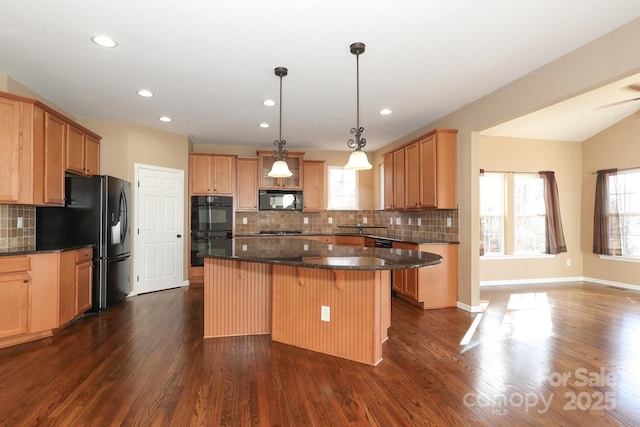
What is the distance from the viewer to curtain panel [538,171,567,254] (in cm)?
599

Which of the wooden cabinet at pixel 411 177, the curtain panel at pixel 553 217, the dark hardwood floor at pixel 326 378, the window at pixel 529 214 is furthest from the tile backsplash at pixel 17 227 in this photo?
the curtain panel at pixel 553 217

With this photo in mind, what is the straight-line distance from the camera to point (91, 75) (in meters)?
3.33

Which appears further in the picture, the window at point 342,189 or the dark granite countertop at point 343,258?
the window at point 342,189

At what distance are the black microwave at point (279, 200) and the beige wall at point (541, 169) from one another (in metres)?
3.46

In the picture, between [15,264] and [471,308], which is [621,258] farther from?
[15,264]

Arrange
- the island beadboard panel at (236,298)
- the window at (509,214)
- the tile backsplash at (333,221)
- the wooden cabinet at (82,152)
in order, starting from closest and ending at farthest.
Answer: the island beadboard panel at (236,298) → the wooden cabinet at (82,152) → the tile backsplash at (333,221) → the window at (509,214)

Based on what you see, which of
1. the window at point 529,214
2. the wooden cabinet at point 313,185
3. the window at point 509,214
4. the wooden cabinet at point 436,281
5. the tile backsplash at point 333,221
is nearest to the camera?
the wooden cabinet at point 436,281

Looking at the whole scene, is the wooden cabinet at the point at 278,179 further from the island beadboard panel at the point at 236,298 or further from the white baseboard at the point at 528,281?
the white baseboard at the point at 528,281

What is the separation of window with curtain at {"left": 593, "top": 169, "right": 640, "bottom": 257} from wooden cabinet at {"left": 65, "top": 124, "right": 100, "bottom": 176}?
8.25 meters

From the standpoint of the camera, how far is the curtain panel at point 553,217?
599 centimetres

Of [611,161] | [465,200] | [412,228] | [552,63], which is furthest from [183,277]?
[611,161]

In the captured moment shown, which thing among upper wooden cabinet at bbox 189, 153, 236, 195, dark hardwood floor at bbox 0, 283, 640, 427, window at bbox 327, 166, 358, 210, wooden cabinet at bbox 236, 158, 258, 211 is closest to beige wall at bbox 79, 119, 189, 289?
upper wooden cabinet at bbox 189, 153, 236, 195

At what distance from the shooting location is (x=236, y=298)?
3.24m

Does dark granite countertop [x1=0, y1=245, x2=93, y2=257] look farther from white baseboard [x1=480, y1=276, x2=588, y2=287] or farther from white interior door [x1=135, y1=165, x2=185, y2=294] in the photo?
white baseboard [x1=480, y1=276, x2=588, y2=287]
